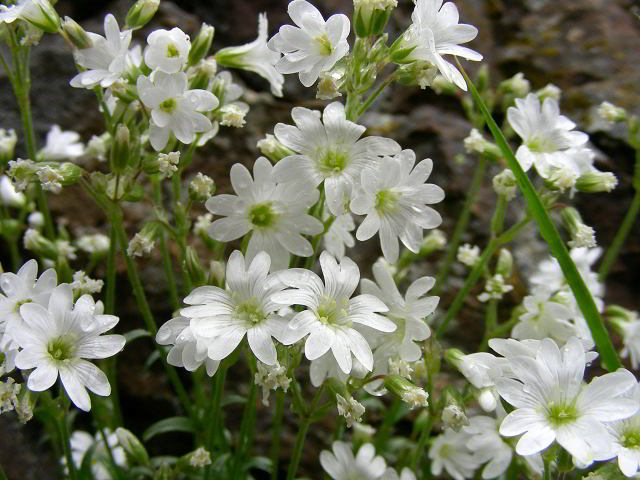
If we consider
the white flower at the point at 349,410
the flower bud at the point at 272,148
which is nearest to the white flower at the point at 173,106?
the flower bud at the point at 272,148

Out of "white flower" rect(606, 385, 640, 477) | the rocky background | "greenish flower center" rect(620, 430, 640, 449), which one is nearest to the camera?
"white flower" rect(606, 385, 640, 477)

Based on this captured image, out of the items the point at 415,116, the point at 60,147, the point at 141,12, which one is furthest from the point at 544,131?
the point at 60,147

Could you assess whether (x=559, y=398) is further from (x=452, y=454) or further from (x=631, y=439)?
(x=452, y=454)

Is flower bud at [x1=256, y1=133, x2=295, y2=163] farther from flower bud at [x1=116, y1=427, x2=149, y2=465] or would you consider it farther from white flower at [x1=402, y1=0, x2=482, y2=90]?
flower bud at [x1=116, y1=427, x2=149, y2=465]

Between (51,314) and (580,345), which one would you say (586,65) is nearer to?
(580,345)

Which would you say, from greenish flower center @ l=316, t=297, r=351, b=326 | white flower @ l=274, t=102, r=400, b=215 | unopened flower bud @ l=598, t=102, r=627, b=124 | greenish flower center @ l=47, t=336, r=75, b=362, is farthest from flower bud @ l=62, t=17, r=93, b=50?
unopened flower bud @ l=598, t=102, r=627, b=124

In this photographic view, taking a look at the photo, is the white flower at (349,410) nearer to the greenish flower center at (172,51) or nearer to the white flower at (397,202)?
the white flower at (397,202)

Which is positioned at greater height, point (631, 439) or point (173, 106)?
point (173, 106)
